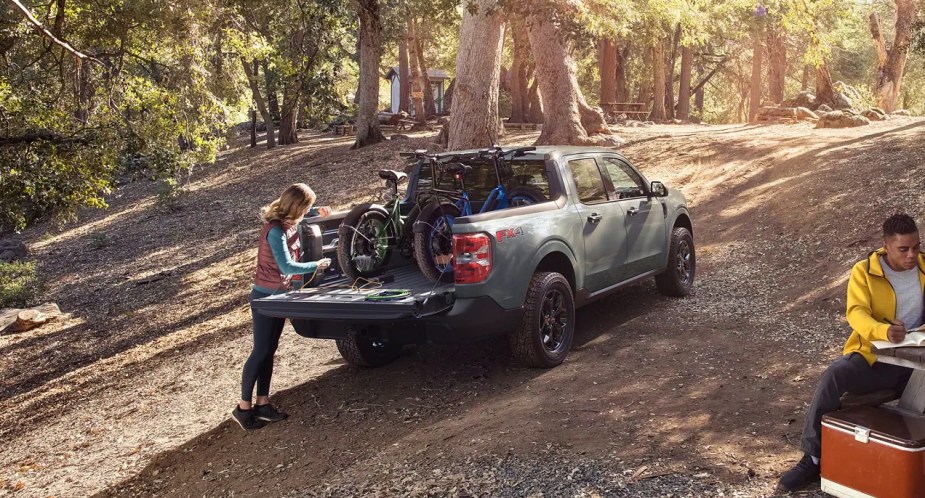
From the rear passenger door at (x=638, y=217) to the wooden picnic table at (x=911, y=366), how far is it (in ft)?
13.3

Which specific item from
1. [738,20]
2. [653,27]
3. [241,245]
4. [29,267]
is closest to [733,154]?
[653,27]

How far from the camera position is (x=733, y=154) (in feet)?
58.4

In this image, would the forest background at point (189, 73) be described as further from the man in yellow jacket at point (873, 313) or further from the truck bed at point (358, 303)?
the man in yellow jacket at point (873, 313)

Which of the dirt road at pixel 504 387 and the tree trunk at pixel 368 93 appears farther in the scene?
the tree trunk at pixel 368 93

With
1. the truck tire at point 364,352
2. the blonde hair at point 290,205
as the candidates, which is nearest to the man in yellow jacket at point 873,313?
the blonde hair at point 290,205

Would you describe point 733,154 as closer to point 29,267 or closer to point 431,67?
point 29,267

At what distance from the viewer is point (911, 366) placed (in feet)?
12.6

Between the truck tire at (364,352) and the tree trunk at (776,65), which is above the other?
the tree trunk at (776,65)

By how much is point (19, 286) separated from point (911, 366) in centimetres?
1658

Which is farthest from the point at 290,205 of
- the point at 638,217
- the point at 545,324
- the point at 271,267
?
the point at 638,217

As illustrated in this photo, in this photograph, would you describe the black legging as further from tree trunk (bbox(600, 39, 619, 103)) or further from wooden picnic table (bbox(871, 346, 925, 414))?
tree trunk (bbox(600, 39, 619, 103))

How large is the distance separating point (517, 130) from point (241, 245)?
13.4 metres

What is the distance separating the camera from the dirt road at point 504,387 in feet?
16.8

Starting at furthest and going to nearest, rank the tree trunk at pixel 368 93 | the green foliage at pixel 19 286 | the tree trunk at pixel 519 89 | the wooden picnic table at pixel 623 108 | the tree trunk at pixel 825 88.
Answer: the wooden picnic table at pixel 623 108 < the tree trunk at pixel 519 89 < the tree trunk at pixel 825 88 < the tree trunk at pixel 368 93 < the green foliage at pixel 19 286
